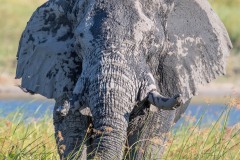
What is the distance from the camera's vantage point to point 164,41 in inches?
224

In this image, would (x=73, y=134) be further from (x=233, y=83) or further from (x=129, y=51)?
(x=233, y=83)

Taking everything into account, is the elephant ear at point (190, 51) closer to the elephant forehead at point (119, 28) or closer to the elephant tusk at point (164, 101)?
the elephant forehead at point (119, 28)

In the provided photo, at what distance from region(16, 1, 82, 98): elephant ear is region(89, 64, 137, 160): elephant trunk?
64cm

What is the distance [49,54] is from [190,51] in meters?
0.74

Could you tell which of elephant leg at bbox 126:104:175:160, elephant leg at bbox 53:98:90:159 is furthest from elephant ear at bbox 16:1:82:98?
elephant leg at bbox 126:104:175:160

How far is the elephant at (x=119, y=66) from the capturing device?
5.12m

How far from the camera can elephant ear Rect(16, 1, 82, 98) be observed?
19.0ft

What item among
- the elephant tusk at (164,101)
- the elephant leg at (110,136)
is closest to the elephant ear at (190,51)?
the elephant tusk at (164,101)

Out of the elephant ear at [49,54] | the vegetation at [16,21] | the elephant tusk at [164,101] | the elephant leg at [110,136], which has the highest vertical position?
the elephant ear at [49,54]

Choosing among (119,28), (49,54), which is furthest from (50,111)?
(119,28)

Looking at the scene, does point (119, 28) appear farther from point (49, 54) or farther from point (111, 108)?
point (49, 54)

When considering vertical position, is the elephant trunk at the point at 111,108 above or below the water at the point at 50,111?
above

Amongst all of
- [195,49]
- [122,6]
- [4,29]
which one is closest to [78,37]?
[122,6]

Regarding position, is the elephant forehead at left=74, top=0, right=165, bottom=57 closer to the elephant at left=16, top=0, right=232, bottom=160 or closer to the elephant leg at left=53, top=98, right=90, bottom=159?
the elephant at left=16, top=0, right=232, bottom=160
